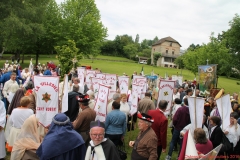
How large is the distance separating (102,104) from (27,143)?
101 inches

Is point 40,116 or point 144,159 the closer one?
point 144,159

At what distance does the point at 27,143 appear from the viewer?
5.11 meters

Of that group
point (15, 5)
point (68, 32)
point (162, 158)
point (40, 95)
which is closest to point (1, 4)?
point (15, 5)

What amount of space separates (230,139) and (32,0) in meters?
36.0

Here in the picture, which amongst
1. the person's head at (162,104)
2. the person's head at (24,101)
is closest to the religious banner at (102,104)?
the person's head at (162,104)

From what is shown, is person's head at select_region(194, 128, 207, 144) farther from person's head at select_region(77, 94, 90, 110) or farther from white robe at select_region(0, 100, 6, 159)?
white robe at select_region(0, 100, 6, 159)

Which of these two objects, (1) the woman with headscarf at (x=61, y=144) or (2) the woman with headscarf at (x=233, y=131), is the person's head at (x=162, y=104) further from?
(1) the woman with headscarf at (x=61, y=144)

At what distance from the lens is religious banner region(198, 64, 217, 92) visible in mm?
13484

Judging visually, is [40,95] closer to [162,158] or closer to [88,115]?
[88,115]

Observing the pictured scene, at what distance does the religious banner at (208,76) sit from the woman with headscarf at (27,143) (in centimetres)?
1110

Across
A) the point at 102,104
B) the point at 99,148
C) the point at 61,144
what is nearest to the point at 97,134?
the point at 99,148

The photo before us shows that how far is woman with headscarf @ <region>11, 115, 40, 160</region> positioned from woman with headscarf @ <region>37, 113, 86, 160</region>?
135 cm

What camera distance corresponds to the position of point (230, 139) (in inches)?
263

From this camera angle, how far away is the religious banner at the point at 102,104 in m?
7.02
